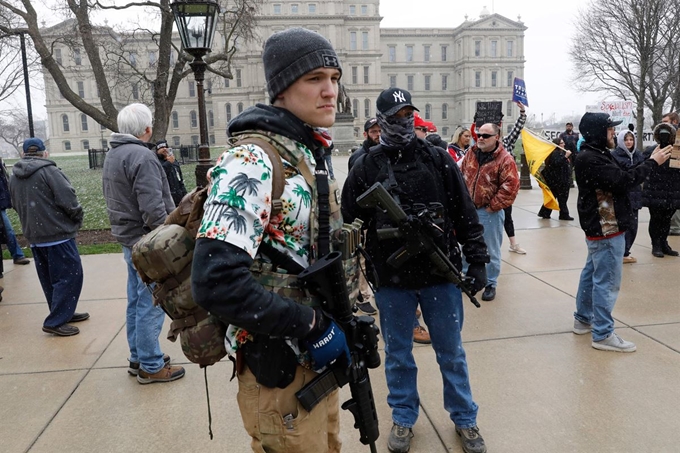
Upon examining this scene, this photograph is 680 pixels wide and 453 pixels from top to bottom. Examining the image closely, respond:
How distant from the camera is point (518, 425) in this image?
3.38 m

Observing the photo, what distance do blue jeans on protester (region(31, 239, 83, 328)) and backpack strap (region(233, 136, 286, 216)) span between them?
4131 mm

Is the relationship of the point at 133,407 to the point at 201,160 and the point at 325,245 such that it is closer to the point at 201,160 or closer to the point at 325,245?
the point at 325,245

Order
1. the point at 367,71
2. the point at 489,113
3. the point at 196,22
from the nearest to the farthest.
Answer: the point at 489,113, the point at 196,22, the point at 367,71

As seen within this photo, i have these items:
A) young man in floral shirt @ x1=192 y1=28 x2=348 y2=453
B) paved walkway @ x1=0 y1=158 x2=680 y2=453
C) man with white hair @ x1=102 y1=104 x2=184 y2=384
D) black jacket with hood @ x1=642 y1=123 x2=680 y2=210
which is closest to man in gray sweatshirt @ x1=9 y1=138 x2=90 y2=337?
paved walkway @ x1=0 y1=158 x2=680 y2=453

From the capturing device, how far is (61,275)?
5062 millimetres

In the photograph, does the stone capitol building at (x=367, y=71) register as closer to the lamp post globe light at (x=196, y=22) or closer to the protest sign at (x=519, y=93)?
the protest sign at (x=519, y=93)

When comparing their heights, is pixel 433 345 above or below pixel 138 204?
below

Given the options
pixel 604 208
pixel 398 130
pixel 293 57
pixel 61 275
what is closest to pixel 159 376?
pixel 61 275

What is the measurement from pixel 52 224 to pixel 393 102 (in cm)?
370

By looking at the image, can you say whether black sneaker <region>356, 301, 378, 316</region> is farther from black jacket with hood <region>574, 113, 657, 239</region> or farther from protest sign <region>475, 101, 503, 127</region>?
protest sign <region>475, 101, 503, 127</region>

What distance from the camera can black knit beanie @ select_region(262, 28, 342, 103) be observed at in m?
1.86

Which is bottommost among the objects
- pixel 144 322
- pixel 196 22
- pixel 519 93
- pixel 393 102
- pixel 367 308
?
pixel 367 308

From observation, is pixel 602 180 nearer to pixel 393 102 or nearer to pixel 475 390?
pixel 475 390

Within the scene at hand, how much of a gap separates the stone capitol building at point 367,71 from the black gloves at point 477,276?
237 ft
